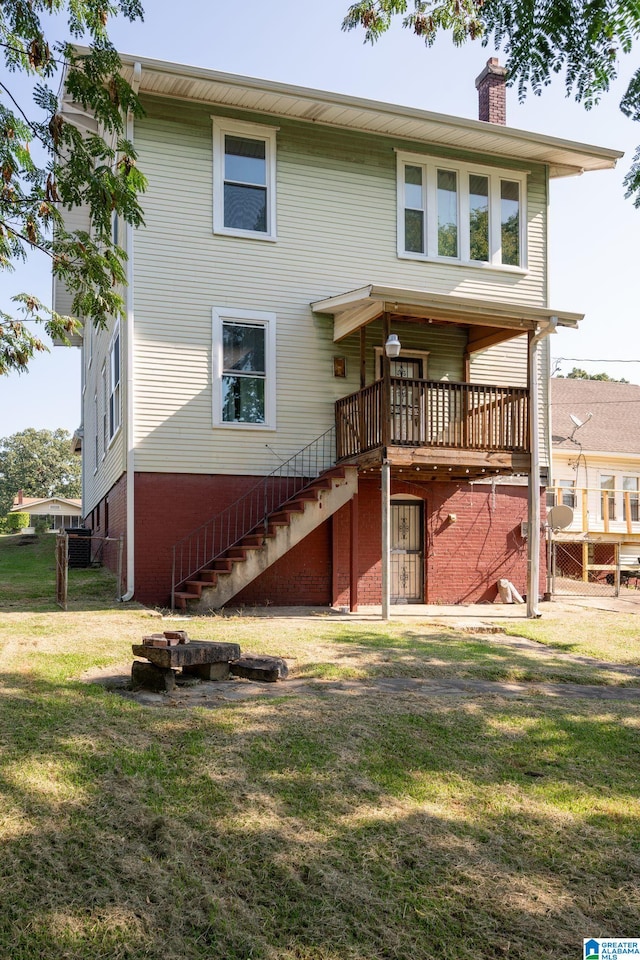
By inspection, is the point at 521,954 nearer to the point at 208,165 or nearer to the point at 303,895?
the point at 303,895

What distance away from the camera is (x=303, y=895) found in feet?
11.6

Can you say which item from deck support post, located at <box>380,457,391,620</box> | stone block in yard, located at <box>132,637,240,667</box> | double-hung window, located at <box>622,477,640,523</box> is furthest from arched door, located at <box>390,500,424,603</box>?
double-hung window, located at <box>622,477,640,523</box>

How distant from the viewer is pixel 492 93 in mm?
16719

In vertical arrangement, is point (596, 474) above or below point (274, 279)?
below

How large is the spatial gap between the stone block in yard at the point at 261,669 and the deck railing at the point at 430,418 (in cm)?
556

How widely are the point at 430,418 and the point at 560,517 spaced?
194 inches

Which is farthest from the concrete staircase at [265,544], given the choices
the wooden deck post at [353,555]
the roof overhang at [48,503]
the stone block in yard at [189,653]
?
the roof overhang at [48,503]

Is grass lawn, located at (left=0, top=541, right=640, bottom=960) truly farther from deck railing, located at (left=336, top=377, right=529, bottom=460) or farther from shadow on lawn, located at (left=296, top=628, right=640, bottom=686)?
deck railing, located at (left=336, top=377, right=529, bottom=460)

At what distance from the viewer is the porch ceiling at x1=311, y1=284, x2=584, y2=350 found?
12.2 m

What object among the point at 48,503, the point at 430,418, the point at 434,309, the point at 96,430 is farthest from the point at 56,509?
the point at 434,309

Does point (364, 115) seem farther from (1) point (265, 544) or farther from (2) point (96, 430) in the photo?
(2) point (96, 430)

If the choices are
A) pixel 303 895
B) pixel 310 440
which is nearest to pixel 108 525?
pixel 310 440

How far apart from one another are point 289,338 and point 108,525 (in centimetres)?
617

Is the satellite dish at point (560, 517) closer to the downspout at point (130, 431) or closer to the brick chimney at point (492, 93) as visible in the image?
the brick chimney at point (492, 93)
